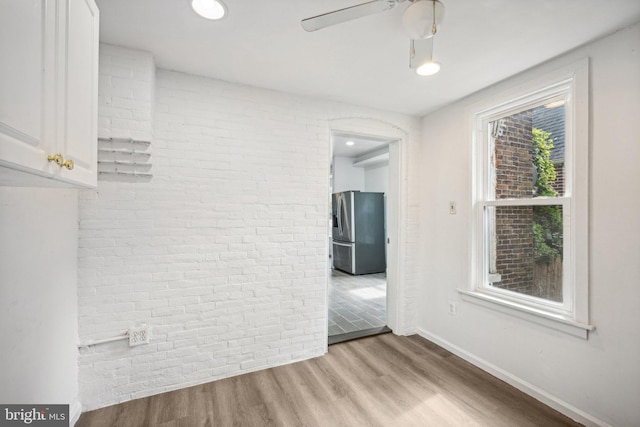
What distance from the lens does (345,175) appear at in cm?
670

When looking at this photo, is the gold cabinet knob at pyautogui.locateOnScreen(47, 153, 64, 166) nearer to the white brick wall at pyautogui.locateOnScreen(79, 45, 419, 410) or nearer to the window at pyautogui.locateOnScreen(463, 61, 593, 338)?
the white brick wall at pyautogui.locateOnScreen(79, 45, 419, 410)

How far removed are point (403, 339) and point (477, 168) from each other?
6.20 feet

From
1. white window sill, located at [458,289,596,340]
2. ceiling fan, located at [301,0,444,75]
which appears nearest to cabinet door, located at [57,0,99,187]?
ceiling fan, located at [301,0,444,75]

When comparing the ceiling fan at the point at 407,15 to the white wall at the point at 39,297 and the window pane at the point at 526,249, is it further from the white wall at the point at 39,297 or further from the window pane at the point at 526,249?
the window pane at the point at 526,249

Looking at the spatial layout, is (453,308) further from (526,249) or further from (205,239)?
(205,239)

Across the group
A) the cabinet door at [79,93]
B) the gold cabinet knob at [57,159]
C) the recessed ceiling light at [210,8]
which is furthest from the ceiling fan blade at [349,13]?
the gold cabinet knob at [57,159]

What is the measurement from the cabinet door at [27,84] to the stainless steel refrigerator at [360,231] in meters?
5.08

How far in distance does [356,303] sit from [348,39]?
3.34 m

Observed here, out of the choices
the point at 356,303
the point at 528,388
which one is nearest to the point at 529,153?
the point at 528,388

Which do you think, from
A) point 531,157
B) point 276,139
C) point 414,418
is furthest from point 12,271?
point 531,157

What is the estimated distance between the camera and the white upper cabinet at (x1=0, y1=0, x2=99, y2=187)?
671mm

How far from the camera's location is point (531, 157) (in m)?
2.15

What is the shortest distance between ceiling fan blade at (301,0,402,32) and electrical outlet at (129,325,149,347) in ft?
7.09

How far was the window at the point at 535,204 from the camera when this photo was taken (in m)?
1.78
